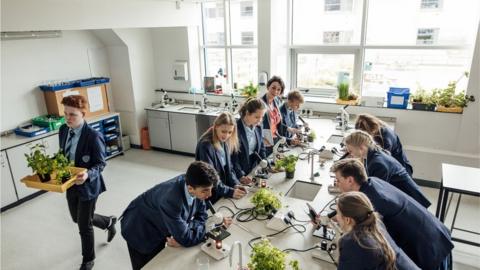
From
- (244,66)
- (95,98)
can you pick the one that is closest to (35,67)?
(95,98)

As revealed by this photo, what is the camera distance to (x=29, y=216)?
14.0 ft

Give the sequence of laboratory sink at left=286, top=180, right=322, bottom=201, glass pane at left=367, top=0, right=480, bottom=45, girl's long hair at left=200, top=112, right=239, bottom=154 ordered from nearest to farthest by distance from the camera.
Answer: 1. girl's long hair at left=200, top=112, right=239, bottom=154
2. laboratory sink at left=286, top=180, right=322, bottom=201
3. glass pane at left=367, top=0, right=480, bottom=45

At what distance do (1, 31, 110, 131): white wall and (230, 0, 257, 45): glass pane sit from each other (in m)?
2.57

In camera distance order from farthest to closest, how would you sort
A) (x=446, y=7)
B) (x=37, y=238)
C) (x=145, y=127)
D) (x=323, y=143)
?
(x=145, y=127) → (x=446, y=7) → (x=323, y=143) → (x=37, y=238)

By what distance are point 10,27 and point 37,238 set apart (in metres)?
2.35

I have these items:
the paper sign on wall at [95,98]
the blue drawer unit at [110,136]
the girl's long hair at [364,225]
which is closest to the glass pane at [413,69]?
the girl's long hair at [364,225]

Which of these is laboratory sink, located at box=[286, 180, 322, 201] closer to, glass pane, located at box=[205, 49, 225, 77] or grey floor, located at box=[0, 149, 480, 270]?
grey floor, located at box=[0, 149, 480, 270]

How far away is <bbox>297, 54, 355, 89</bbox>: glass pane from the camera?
17.9ft

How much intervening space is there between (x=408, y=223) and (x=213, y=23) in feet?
17.2

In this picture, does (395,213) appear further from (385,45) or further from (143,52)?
(143,52)

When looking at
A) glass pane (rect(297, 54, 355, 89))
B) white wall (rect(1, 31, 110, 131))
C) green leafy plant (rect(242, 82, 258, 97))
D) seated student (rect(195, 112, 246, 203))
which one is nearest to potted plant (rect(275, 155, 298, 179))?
seated student (rect(195, 112, 246, 203))

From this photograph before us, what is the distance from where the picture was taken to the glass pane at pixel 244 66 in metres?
6.07

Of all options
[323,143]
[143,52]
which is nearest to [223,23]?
[143,52]

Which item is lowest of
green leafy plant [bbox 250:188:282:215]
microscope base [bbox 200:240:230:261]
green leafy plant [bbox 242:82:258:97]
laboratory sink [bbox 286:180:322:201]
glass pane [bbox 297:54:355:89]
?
laboratory sink [bbox 286:180:322:201]
